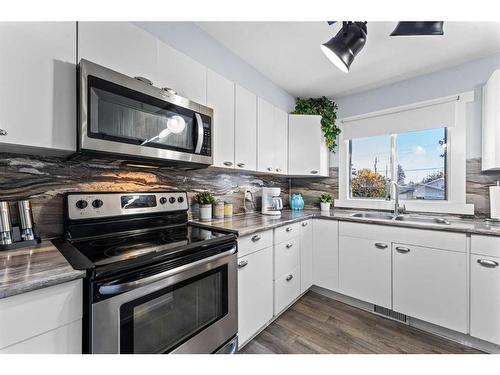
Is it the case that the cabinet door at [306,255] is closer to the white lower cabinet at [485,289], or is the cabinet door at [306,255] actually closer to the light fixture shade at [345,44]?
the white lower cabinet at [485,289]

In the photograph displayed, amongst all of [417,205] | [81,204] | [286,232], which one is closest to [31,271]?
[81,204]

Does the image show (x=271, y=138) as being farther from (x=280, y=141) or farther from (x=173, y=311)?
(x=173, y=311)

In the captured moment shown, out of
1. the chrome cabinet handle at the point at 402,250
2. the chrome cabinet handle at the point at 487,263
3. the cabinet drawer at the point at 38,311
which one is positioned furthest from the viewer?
the chrome cabinet handle at the point at 402,250

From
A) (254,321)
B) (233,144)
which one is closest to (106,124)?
(233,144)

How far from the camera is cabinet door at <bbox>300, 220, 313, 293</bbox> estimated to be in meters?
2.21

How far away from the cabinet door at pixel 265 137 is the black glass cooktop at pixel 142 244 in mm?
1044

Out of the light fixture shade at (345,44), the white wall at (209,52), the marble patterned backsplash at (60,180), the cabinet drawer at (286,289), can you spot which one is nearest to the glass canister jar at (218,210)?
the marble patterned backsplash at (60,180)

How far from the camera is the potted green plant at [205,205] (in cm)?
186

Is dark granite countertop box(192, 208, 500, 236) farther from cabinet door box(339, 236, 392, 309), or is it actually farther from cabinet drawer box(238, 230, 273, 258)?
cabinet door box(339, 236, 392, 309)

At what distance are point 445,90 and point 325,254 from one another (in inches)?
83.0

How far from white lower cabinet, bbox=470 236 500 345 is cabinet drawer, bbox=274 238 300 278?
1283 millimetres

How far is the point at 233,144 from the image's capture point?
6.16ft

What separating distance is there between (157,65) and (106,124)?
533 mm

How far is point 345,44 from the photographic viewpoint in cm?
142
